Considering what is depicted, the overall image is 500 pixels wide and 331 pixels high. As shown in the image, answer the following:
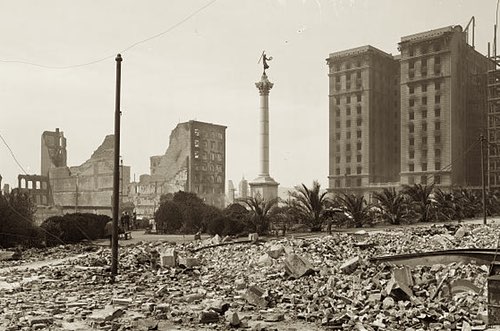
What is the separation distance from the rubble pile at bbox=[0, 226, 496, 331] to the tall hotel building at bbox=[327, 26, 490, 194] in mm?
51230

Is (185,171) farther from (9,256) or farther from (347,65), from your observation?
(9,256)

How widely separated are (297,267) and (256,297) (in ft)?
7.24

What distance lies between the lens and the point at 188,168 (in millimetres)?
67438

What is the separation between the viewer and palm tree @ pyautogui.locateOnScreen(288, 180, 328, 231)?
2319 centimetres

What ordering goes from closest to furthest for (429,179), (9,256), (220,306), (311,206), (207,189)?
(220,306), (9,256), (311,206), (429,179), (207,189)

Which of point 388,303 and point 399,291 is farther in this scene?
point 399,291

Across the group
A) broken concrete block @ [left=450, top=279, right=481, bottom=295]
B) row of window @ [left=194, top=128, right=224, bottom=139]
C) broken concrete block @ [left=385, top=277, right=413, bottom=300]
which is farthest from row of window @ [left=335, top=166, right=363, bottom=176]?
broken concrete block @ [left=385, top=277, right=413, bottom=300]

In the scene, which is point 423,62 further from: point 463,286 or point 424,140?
point 463,286

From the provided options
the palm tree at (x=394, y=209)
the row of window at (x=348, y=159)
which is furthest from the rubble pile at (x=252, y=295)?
the row of window at (x=348, y=159)

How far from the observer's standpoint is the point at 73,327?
25.0 ft

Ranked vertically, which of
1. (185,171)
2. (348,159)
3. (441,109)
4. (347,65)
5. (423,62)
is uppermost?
(347,65)

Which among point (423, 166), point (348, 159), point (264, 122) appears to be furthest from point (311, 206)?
point (348, 159)

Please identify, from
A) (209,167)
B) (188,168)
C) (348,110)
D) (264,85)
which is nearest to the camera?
(264,85)

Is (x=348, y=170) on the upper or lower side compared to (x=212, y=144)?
A: lower
